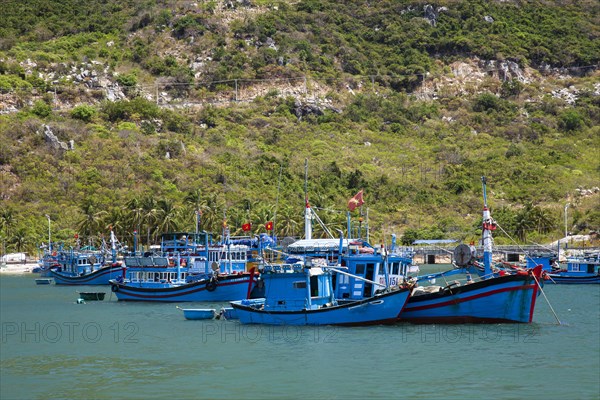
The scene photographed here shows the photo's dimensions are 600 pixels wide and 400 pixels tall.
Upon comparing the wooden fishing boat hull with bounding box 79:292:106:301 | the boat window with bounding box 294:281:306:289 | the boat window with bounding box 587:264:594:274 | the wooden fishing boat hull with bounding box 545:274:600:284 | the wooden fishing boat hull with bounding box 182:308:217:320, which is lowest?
the wooden fishing boat hull with bounding box 182:308:217:320

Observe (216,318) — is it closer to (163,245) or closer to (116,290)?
(116,290)

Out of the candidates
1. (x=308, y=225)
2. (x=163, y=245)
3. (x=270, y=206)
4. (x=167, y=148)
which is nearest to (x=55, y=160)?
(x=167, y=148)

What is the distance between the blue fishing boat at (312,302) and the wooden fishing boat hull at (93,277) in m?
53.8

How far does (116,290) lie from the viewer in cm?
8856

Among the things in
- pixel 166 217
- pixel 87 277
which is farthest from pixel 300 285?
pixel 166 217

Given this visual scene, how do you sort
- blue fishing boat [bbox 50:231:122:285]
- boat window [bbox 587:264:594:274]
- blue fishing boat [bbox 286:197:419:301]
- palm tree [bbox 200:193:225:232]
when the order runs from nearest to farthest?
blue fishing boat [bbox 286:197:419:301], boat window [bbox 587:264:594:274], blue fishing boat [bbox 50:231:122:285], palm tree [bbox 200:193:225:232]

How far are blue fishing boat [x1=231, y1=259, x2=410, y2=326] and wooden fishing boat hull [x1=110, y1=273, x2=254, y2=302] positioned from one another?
1961cm

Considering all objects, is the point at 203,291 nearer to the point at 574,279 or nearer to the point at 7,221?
the point at 574,279

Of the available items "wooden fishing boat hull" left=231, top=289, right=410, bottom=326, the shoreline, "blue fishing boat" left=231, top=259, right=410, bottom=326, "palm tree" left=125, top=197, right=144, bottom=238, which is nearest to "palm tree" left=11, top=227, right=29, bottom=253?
the shoreline

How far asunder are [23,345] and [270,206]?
3730 inches

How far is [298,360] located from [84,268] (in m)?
76.9

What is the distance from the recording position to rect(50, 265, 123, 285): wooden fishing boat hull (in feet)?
369

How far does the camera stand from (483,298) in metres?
58.5

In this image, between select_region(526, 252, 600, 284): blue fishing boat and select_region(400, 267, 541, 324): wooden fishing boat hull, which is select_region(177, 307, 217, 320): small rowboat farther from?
select_region(526, 252, 600, 284): blue fishing boat
